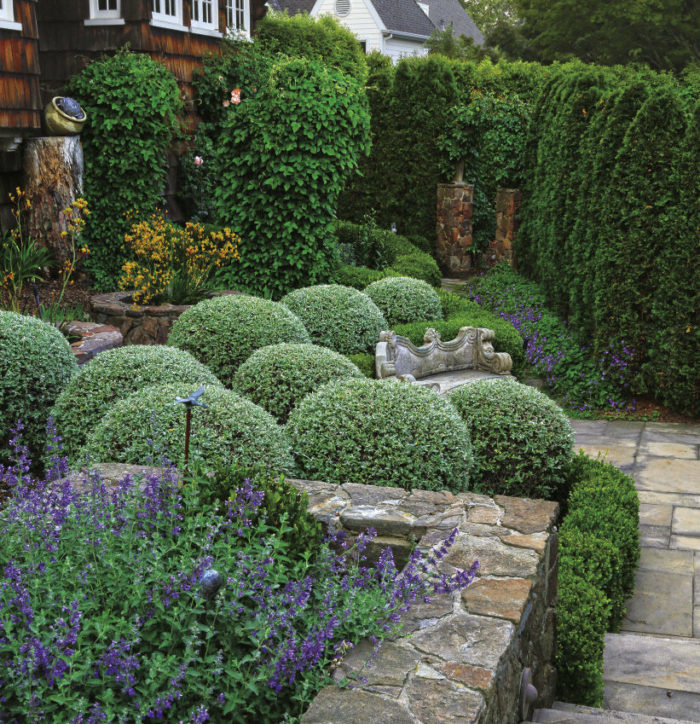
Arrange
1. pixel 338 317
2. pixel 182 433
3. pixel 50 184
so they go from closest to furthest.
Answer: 1. pixel 182 433
2. pixel 338 317
3. pixel 50 184

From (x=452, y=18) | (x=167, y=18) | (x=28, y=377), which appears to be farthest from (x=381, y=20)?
(x=28, y=377)

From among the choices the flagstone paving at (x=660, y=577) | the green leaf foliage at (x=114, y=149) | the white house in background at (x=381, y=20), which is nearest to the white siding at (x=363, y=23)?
the white house in background at (x=381, y=20)

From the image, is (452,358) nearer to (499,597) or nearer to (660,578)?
(660,578)

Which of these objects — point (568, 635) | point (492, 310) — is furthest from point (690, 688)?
point (492, 310)

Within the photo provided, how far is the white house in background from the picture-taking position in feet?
98.4

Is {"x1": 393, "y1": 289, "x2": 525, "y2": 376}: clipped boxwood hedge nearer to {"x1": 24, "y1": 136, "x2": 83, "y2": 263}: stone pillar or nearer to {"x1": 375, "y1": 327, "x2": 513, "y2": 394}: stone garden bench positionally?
{"x1": 375, "y1": 327, "x2": 513, "y2": 394}: stone garden bench

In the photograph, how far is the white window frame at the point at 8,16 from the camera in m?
8.66

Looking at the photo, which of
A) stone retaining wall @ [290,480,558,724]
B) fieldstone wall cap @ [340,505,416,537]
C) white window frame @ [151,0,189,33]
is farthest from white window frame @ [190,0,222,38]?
fieldstone wall cap @ [340,505,416,537]

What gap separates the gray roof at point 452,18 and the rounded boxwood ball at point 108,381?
33.8 metres

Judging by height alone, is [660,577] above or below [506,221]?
below

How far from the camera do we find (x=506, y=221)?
14.5 m

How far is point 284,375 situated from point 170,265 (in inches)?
136

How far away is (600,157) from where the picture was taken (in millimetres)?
8680

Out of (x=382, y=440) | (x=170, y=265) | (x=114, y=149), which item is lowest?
(x=382, y=440)
